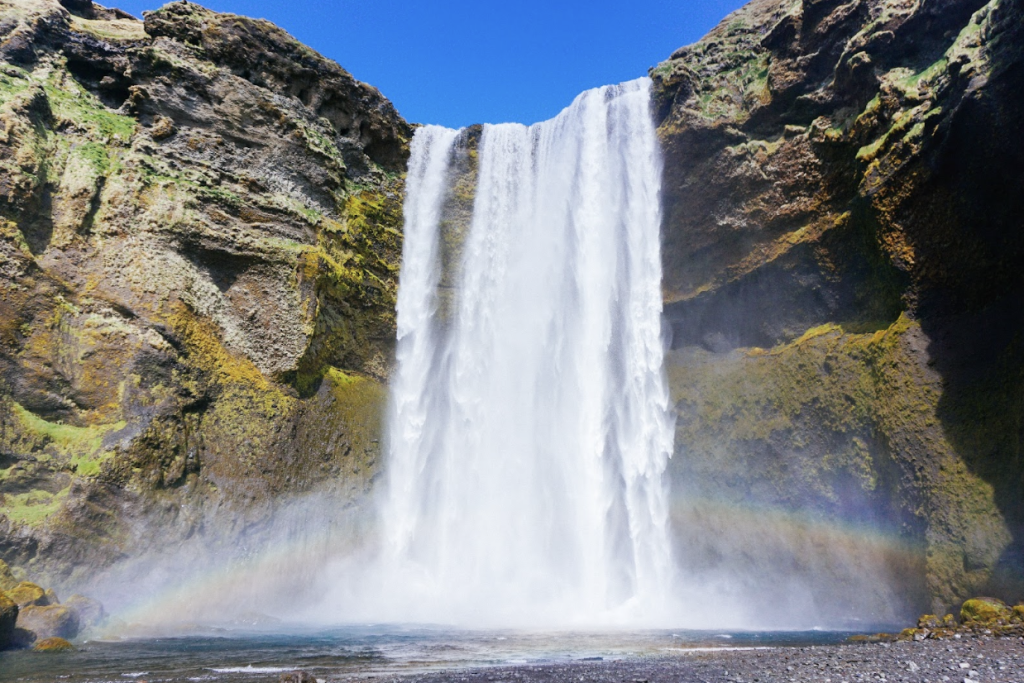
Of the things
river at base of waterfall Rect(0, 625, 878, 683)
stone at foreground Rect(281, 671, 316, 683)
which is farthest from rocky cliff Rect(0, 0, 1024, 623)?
stone at foreground Rect(281, 671, 316, 683)

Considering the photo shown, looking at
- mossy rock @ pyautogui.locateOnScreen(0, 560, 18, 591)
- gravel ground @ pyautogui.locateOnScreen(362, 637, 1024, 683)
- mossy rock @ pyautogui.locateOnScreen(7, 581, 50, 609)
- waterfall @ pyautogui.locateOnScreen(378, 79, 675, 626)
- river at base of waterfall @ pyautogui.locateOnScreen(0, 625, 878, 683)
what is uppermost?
waterfall @ pyautogui.locateOnScreen(378, 79, 675, 626)

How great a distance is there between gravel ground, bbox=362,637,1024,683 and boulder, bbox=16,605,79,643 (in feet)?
26.6

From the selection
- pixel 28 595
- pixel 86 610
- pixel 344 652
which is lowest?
pixel 344 652

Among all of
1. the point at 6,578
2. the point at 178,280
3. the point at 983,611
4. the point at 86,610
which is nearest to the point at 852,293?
the point at 983,611

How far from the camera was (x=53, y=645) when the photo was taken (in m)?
11.1

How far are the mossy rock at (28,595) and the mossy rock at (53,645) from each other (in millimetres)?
1633

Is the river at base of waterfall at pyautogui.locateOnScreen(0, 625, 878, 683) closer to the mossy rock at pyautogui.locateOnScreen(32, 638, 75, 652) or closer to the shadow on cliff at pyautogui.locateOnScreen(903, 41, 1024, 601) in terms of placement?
the mossy rock at pyautogui.locateOnScreen(32, 638, 75, 652)

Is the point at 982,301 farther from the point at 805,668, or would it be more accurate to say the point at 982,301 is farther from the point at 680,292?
the point at 805,668

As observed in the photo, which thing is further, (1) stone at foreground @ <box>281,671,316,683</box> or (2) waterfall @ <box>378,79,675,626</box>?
(2) waterfall @ <box>378,79,675,626</box>

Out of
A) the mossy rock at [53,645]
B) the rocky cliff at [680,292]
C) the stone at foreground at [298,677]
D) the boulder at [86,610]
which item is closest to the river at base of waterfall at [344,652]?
the stone at foreground at [298,677]

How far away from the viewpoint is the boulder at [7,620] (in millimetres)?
10555

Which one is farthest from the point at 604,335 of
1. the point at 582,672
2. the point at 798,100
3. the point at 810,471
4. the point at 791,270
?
the point at 582,672

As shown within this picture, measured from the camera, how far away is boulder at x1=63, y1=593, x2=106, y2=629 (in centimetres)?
1307

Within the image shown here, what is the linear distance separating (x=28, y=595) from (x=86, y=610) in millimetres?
1132
